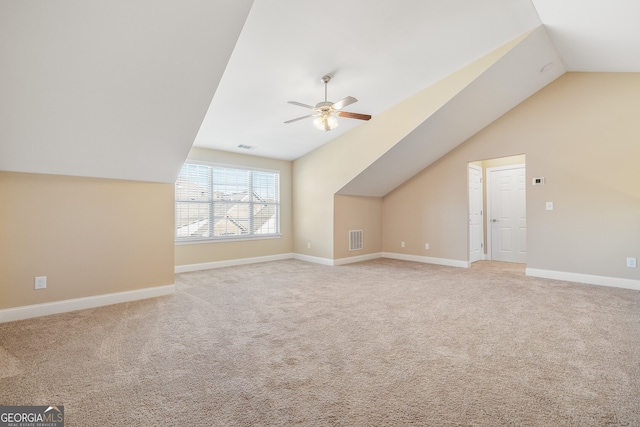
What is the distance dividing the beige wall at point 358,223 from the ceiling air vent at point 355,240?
2.9 inches

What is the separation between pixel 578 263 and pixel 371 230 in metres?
3.76

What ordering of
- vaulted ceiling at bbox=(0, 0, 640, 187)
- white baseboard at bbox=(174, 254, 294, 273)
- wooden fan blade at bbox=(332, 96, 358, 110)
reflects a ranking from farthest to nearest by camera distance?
white baseboard at bbox=(174, 254, 294, 273)
wooden fan blade at bbox=(332, 96, 358, 110)
vaulted ceiling at bbox=(0, 0, 640, 187)

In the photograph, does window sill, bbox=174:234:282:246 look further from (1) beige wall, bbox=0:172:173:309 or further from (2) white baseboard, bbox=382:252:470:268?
(2) white baseboard, bbox=382:252:470:268

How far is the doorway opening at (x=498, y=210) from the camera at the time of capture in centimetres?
636

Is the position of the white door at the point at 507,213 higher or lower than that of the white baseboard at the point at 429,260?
higher

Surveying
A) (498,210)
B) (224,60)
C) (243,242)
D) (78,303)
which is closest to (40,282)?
(78,303)

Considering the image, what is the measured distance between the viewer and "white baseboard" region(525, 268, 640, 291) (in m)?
4.14

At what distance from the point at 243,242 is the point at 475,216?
5170mm

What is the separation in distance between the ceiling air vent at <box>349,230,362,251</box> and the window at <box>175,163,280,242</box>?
176 centimetres

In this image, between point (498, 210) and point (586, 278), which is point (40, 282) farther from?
point (498, 210)

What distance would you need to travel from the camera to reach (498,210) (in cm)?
675

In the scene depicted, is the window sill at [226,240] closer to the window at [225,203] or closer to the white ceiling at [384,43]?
the window at [225,203]

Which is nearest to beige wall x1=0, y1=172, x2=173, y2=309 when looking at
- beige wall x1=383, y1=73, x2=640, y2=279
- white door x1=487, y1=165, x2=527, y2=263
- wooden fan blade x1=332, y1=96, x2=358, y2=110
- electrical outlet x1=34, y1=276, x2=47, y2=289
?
electrical outlet x1=34, y1=276, x2=47, y2=289

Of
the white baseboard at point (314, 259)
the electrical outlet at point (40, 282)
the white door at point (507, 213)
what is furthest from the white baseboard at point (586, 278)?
Answer: the electrical outlet at point (40, 282)
